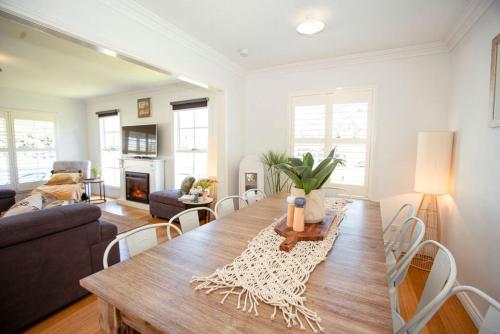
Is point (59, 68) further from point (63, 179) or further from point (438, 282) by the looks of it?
point (438, 282)

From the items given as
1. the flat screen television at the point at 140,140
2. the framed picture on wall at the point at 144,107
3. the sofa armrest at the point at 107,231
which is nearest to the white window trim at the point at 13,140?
the flat screen television at the point at 140,140

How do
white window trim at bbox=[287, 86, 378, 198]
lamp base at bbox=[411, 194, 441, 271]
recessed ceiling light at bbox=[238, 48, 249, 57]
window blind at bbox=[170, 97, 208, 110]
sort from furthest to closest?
window blind at bbox=[170, 97, 208, 110]
white window trim at bbox=[287, 86, 378, 198]
recessed ceiling light at bbox=[238, 48, 249, 57]
lamp base at bbox=[411, 194, 441, 271]

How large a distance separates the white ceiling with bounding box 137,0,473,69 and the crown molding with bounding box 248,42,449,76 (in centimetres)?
8

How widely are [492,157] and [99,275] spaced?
262cm

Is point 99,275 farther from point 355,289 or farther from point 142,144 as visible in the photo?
point 142,144

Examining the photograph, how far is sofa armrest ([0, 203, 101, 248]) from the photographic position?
1521mm

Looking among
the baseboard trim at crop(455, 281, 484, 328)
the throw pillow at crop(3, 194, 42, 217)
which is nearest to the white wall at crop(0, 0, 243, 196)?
the throw pillow at crop(3, 194, 42, 217)

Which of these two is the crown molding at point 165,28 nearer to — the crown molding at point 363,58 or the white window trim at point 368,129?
the crown molding at point 363,58

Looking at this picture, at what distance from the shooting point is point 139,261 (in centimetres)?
105

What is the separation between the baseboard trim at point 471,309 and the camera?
1.71 m

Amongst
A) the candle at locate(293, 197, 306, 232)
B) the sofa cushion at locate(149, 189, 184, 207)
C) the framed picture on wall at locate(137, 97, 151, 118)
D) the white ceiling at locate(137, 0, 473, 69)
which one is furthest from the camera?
the framed picture on wall at locate(137, 97, 151, 118)

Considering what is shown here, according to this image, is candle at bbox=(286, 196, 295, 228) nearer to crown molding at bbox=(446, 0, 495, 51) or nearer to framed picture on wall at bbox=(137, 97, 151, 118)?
crown molding at bbox=(446, 0, 495, 51)

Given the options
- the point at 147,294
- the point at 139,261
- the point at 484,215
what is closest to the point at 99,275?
the point at 139,261

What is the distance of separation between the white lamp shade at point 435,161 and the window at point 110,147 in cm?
608
